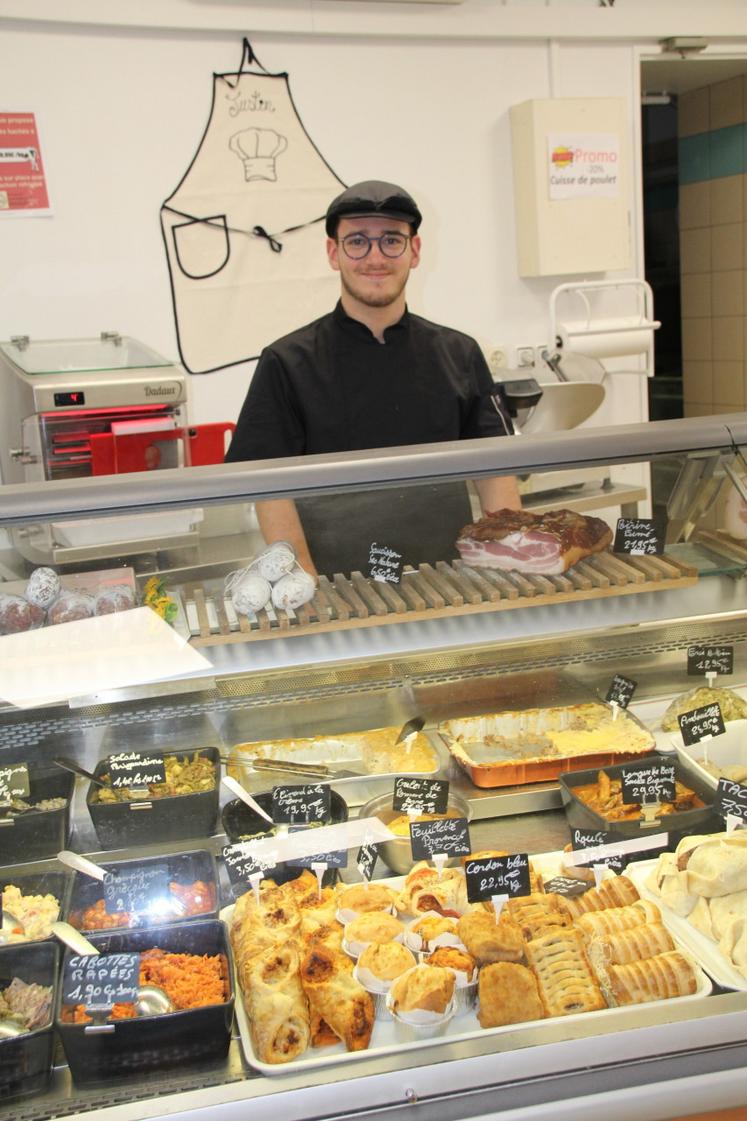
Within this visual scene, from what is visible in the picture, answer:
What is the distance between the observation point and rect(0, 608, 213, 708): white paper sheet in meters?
1.78

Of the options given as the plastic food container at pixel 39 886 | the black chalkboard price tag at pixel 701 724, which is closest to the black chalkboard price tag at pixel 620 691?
the black chalkboard price tag at pixel 701 724

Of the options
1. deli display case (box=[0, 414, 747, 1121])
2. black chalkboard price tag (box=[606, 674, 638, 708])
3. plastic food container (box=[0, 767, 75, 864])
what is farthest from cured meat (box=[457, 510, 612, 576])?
plastic food container (box=[0, 767, 75, 864])

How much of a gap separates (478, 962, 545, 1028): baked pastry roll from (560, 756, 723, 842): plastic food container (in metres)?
0.39

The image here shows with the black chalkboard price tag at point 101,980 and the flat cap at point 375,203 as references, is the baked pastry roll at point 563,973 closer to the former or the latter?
the black chalkboard price tag at point 101,980

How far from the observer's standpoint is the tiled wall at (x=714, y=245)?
6.75 m

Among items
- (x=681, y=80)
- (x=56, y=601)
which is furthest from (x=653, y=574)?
(x=681, y=80)

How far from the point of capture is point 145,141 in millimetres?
4664

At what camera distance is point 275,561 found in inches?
75.3

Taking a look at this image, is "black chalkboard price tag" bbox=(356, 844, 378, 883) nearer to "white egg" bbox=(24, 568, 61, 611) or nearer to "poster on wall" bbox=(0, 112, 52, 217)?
"white egg" bbox=(24, 568, 61, 611)

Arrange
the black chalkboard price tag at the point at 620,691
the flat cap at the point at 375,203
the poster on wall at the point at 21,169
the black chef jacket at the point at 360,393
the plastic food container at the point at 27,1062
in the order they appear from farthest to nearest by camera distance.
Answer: the poster on wall at the point at 21,169 → the black chef jacket at the point at 360,393 → the flat cap at the point at 375,203 → the black chalkboard price tag at the point at 620,691 → the plastic food container at the point at 27,1062

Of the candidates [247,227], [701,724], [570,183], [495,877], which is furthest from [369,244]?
[570,183]

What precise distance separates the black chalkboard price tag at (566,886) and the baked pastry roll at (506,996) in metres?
0.25

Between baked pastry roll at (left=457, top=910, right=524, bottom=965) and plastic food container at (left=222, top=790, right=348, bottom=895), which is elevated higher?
plastic food container at (left=222, top=790, right=348, bottom=895)

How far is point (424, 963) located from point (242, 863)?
1.30 ft
